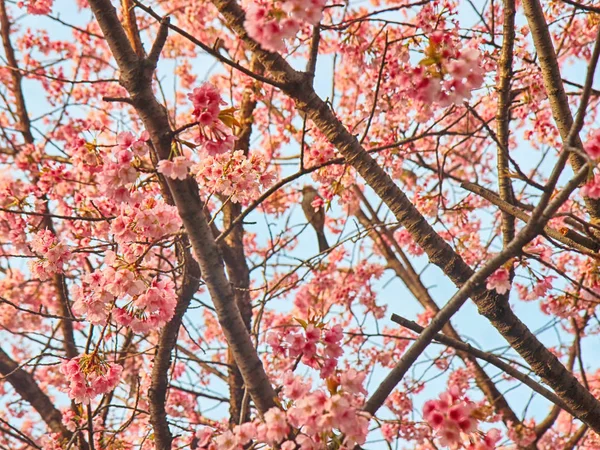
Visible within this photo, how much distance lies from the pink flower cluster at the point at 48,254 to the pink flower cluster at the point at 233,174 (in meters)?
0.83

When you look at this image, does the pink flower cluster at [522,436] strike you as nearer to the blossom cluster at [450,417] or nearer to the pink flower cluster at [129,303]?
the blossom cluster at [450,417]

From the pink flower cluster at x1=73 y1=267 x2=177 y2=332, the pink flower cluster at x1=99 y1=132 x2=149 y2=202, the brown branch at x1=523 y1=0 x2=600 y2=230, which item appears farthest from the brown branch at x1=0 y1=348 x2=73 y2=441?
the brown branch at x1=523 y1=0 x2=600 y2=230

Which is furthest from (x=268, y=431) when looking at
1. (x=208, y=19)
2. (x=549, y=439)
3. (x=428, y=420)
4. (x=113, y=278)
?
(x=208, y=19)

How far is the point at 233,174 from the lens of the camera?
2902 millimetres

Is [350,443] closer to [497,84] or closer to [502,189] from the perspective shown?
[502,189]

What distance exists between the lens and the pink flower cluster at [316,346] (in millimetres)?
2064

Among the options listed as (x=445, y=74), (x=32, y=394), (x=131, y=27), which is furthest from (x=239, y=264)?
(x=445, y=74)

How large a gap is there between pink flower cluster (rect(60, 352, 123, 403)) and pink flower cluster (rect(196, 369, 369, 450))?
925 millimetres

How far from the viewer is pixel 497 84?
3.23 m

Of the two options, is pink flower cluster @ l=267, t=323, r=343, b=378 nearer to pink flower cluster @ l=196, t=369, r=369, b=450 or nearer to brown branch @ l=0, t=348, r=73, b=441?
pink flower cluster @ l=196, t=369, r=369, b=450

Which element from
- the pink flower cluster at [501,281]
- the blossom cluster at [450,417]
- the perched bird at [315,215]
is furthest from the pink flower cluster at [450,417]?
the perched bird at [315,215]

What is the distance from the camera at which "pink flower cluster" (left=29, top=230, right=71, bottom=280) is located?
3.03 metres

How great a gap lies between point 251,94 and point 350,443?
14.1 feet

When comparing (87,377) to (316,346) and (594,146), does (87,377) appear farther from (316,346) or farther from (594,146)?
(594,146)
